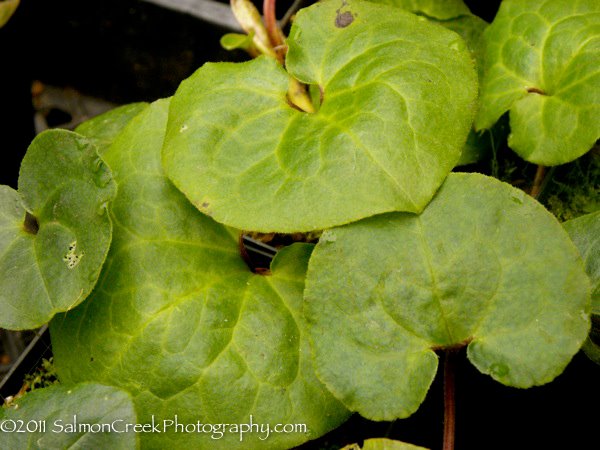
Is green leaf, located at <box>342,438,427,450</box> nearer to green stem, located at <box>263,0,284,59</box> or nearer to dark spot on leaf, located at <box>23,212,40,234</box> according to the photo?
dark spot on leaf, located at <box>23,212,40,234</box>

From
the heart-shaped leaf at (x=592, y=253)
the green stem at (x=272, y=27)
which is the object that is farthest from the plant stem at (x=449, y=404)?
the green stem at (x=272, y=27)

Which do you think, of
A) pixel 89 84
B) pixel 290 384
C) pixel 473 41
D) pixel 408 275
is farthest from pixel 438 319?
pixel 89 84

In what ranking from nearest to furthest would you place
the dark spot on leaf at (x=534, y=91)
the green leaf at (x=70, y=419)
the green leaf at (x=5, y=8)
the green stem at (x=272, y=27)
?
the green leaf at (x=70, y=419), the dark spot on leaf at (x=534, y=91), the green stem at (x=272, y=27), the green leaf at (x=5, y=8)

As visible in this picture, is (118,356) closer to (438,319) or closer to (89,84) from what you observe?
(438,319)

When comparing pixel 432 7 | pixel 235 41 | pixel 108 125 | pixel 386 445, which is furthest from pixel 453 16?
pixel 386 445

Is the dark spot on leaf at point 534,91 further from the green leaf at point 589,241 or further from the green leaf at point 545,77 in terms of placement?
the green leaf at point 589,241

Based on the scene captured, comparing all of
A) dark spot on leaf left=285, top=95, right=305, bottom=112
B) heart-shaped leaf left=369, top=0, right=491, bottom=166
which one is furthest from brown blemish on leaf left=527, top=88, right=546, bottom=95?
dark spot on leaf left=285, top=95, right=305, bottom=112

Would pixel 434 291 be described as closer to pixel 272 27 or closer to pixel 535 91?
pixel 535 91

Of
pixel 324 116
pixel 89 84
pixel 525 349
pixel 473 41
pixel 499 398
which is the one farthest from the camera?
pixel 89 84
